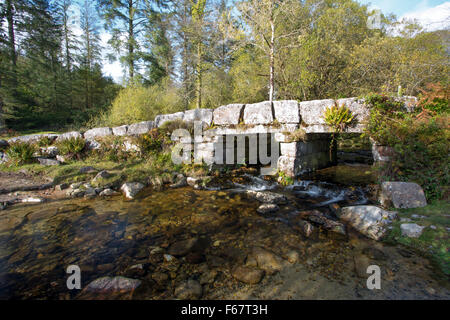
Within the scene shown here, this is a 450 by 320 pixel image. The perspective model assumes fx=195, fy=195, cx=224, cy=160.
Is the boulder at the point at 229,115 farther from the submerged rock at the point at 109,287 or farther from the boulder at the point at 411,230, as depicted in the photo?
the submerged rock at the point at 109,287

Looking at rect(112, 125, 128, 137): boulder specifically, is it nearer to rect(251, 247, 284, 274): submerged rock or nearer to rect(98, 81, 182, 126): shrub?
rect(98, 81, 182, 126): shrub

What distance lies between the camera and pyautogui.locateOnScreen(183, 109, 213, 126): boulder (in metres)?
6.64

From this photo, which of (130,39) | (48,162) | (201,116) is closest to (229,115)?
(201,116)

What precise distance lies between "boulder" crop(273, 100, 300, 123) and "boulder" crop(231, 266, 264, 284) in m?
4.29

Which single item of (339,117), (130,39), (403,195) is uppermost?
(130,39)

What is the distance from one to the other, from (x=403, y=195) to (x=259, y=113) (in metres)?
3.79

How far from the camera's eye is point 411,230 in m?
2.70

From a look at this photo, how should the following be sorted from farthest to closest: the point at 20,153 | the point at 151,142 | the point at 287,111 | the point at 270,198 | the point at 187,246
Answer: the point at 151,142
the point at 20,153
the point at 287,111
the point at 270,198
the point at 187,246

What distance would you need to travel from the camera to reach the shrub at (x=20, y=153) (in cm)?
675

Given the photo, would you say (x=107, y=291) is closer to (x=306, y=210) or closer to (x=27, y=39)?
(x=306, y=210)

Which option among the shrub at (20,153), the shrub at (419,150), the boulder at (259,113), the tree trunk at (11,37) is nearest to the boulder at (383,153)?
the shrub at (419,150)

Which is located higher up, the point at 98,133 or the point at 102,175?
the point at 98,133

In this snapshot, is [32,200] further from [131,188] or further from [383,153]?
[383,153]

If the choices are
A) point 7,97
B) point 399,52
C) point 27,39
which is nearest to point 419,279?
point 399,52
